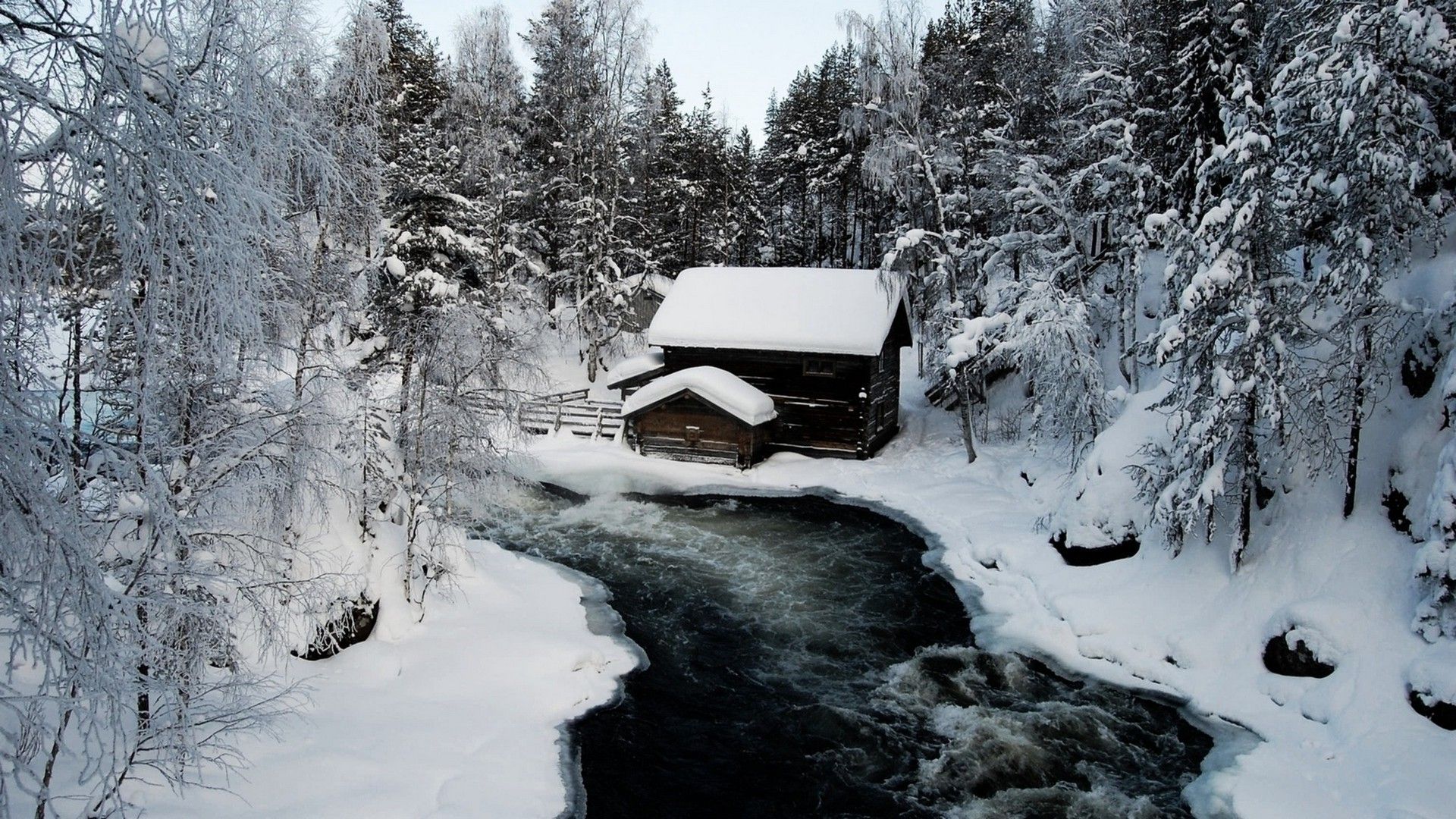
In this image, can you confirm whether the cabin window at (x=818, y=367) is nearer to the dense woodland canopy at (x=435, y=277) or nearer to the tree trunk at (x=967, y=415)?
the dense woodland canopy at (x=435, y=277)

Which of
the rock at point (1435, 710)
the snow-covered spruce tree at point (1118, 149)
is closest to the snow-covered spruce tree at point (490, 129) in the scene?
the snow-covered spruce tree at point (1118, 149)

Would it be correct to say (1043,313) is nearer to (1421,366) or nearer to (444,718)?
(1421,366)

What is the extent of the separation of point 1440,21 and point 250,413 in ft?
49.2

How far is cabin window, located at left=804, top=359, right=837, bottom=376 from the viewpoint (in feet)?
80.0

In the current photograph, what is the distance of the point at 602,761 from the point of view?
369 inches

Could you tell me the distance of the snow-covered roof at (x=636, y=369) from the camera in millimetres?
26156

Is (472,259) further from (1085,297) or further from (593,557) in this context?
(1085,297)

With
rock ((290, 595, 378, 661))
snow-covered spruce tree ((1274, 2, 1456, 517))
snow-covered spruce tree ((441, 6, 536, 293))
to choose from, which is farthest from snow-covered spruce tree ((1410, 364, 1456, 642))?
snow-covered spruce tree ((441, 6, 536, 293))

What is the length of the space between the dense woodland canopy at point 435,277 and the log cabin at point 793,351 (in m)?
2.17

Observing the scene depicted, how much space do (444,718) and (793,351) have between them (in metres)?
16.7

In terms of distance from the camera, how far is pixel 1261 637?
1097 centimetres

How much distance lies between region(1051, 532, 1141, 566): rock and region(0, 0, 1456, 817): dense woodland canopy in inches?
50.6

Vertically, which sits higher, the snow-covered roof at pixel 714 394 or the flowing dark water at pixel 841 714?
the snow-covered roof at pixel 714 394

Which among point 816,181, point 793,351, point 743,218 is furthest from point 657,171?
point 793,351
